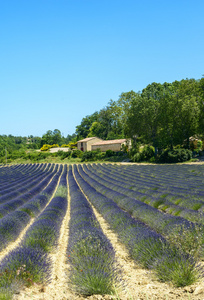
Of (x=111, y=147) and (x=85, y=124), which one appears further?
(x=85, y=124)

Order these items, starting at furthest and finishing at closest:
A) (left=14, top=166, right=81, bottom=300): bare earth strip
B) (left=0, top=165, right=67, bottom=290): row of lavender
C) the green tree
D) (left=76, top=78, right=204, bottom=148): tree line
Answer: the green tree
(left=76, top=78, right=204, bottom=148): tree line
(left=0, top=165, right=67, bottom=290): row of lavender
(left=14, top=166, right=81, bottom=300): bare earth strip

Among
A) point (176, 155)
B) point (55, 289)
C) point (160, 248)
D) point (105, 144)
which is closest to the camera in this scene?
point (55, 289)

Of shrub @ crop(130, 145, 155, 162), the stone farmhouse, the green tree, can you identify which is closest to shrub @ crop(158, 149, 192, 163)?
shrub @ crop(130, 145, 155, 162)

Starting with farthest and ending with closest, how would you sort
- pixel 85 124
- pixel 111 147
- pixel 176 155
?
pixel 85 124, pixel 111 147, pixel 176 155

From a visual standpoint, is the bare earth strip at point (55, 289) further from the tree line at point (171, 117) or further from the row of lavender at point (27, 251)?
the tree line at point (171, 117)

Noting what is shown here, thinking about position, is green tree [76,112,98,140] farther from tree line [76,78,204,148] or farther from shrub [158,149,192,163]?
shrub [158,149,192,163]

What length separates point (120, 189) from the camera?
1379 cm

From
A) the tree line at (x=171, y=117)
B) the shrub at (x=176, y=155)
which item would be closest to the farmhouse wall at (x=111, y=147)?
the tree line at (x=171, y=117)

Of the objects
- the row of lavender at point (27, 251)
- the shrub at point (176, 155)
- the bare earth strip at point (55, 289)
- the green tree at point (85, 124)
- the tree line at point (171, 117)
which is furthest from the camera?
the green tree at point (85, 124)

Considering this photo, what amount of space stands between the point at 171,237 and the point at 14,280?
9.03ft

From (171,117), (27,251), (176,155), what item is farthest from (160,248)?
(171,117)

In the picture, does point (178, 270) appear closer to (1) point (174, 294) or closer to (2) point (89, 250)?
(1) point (174, 294)

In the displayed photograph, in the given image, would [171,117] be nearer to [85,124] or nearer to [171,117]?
[171,117]

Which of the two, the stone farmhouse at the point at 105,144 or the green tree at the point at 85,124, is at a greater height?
the green tree at the point at 85,124
